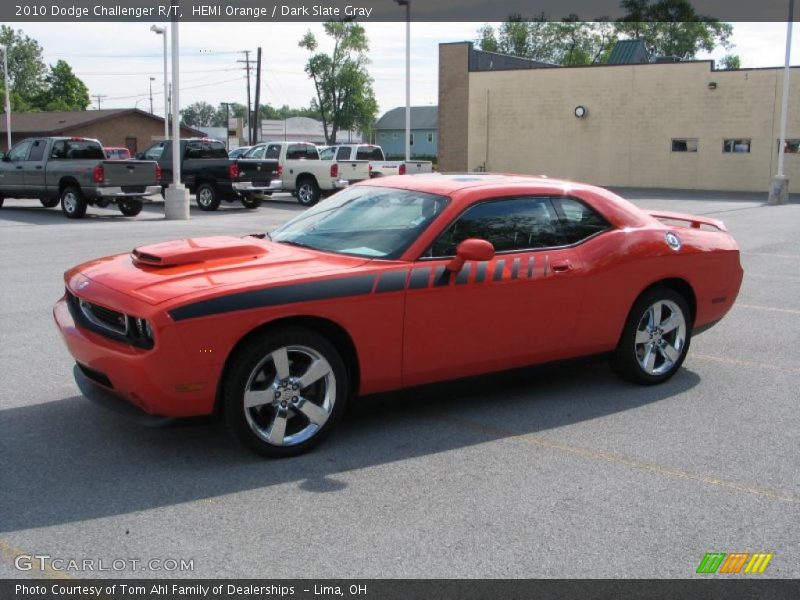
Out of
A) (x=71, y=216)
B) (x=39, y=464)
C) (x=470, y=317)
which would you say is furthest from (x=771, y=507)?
(x=71, y=216)

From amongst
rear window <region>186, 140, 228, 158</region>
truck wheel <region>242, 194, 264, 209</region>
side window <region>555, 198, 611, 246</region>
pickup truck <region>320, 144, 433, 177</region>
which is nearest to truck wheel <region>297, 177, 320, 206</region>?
pickup truck <region>320, 144, 433, 177</region>

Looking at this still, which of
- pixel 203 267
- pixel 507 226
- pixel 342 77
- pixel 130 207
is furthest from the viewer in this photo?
pixel 342 77

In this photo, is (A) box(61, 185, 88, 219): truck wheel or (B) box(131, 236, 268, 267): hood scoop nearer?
(B) box(131, 236, 268, 267): hood scoop

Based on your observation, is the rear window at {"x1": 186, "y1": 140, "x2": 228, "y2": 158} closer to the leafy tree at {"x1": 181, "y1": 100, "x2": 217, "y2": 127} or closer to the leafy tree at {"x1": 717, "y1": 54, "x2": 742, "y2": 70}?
the leafy tree at {"x1": 717, "y1": 54, "x2": 742, "y2": 70}

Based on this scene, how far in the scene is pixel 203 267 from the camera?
4957 mm

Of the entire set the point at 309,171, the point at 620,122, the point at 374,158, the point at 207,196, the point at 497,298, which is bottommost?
the point at 497,298

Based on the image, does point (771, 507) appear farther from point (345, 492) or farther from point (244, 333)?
point (244, 333)

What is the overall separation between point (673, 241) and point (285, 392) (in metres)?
3.23

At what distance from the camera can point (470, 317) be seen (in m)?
5.34

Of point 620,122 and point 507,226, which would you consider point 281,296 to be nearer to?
point 507,226

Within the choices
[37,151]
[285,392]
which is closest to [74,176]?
[37,151]

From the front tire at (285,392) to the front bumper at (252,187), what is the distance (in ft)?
64.0

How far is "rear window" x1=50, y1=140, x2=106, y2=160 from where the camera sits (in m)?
21.3

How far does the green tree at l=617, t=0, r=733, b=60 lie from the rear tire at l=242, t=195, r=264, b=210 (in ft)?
227
